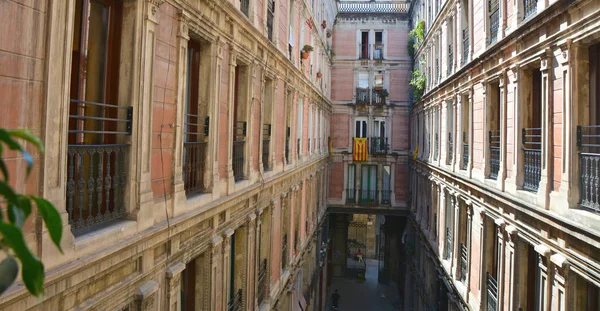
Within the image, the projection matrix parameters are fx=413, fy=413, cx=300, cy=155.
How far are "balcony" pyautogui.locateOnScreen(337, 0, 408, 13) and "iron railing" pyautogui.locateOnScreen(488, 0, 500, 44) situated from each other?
1811 centimetres

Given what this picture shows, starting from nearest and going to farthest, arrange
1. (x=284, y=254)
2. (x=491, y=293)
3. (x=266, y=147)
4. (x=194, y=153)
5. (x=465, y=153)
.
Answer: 1. (x=194, y=153)
2. (x=491, y=293)
3. (x=266, y=147)
4. (x=284, y=254)
5. (x=465, y=153)

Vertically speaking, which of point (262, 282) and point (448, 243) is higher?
point (448, 243)

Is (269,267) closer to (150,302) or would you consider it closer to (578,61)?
(150,302)

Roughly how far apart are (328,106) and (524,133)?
1825 centimetres

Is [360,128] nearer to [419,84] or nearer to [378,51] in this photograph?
[378,51]

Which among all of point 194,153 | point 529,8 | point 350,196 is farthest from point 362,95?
point 194,153

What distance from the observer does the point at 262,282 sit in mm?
11164

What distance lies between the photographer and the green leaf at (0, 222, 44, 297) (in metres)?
1.14

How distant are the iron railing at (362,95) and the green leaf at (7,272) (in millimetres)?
28201

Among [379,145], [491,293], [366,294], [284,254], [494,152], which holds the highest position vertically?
[379,145]

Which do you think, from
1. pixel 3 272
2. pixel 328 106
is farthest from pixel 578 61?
pixel 328 106

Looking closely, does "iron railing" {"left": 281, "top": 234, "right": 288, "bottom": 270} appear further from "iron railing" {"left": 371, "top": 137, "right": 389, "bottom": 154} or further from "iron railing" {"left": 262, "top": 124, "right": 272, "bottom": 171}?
"iron railing" {"left": 371, "top": 137, "right": 389, "bottom": 154}

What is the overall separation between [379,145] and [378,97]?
11.0 ft

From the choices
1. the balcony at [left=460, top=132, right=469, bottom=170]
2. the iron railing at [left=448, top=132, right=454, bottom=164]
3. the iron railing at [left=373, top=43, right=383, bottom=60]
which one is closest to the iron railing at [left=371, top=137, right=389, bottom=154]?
the iron railing at [left=373, top=43, right=383, bottom=60]
